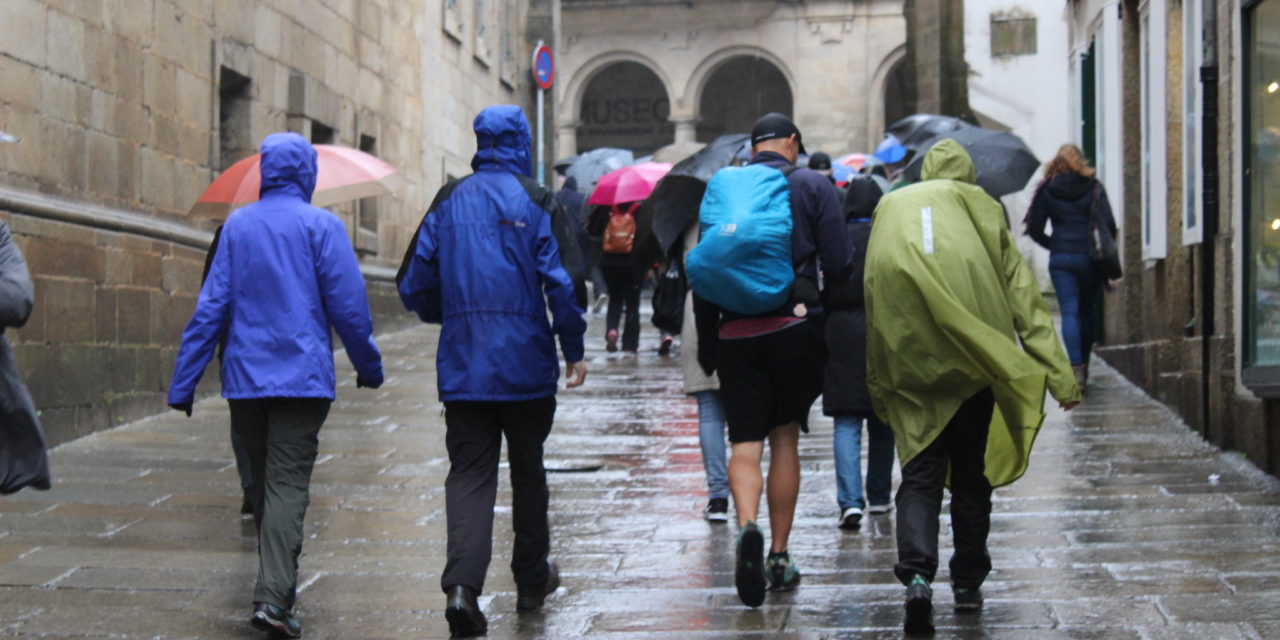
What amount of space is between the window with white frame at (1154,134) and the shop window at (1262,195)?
2.57 meters

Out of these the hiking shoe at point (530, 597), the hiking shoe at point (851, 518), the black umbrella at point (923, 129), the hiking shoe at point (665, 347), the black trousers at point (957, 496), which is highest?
the black umbrella at point (923, 129)

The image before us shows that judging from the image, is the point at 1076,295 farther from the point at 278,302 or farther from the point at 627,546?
the point at 278,302

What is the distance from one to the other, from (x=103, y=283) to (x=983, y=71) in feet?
46.7

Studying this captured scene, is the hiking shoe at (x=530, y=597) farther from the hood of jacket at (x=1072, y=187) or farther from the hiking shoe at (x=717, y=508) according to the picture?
the hood of jacket at (x=1072, y=187)

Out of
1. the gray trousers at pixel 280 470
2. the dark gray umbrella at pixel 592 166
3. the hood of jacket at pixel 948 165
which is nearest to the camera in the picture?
the gray trousers at pixel 280 470

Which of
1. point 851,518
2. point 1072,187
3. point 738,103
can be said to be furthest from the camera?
point 738,103

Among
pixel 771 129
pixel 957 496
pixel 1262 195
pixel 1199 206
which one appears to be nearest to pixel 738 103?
pixel 1199 206

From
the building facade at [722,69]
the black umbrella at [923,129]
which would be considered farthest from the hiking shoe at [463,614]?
the building facade at [722,69]

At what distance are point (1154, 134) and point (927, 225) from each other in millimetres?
6689

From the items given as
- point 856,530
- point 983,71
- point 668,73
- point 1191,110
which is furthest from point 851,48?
point 856,530

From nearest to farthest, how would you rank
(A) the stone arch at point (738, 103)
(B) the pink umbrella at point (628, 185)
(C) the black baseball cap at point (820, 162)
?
(C) the black baseball cap at point (820, 162), (B) the pink umbrella at point (628, 185), (A) the stone arch at point (738, 103)

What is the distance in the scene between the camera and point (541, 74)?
29.0m

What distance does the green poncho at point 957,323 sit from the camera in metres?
5.97

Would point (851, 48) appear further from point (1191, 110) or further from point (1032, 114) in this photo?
point (1191, 110)
